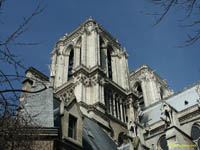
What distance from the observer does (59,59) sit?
128 ft

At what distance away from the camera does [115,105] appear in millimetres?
31625

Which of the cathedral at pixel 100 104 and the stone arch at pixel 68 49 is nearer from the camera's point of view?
the cathedral at pixel 100 104

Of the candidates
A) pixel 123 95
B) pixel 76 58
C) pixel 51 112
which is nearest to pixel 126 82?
pixel 123 95

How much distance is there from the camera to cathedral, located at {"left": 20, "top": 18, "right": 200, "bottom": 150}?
41.5 ft

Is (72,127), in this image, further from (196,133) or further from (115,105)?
(115,105)

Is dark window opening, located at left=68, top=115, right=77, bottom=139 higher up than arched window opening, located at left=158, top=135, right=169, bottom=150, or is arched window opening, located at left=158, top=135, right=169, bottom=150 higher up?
arched window opening, located at left=158, top=135, right=169, bottom=150

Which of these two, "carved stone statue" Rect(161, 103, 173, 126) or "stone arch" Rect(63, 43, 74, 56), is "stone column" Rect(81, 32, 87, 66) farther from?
"carved stone statue" Rect(161, 103, 173, 126)

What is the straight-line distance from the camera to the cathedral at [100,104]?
41.5ft

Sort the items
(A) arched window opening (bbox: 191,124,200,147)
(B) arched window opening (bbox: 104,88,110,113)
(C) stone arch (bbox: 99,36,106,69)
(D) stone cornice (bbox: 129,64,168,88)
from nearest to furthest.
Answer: (A) arched window opening (bbox: 191,124,200,147), (B) arched window opening (bbox: 104,88,110,113), (C) stone arch (bbox: 99,36,106,69), (D) stone cornice (bbox: 129,64,168,88)

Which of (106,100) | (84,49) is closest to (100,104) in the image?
(106,100)

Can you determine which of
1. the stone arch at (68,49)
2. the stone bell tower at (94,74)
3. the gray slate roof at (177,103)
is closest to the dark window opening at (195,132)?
the gray slate roof at (177,103)

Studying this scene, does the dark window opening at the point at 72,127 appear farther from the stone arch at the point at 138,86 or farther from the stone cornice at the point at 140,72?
the stone cornice at the point at 140,72

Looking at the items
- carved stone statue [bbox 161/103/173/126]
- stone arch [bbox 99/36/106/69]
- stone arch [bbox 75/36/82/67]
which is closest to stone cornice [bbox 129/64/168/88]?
stone arch [bbox 99/36/106/69]

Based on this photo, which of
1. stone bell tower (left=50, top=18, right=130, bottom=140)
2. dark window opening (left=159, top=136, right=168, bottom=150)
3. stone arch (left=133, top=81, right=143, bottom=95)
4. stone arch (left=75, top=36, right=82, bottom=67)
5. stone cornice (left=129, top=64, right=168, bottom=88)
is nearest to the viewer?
dark window opening (left=159, top=136, right=168, bottom=150)
